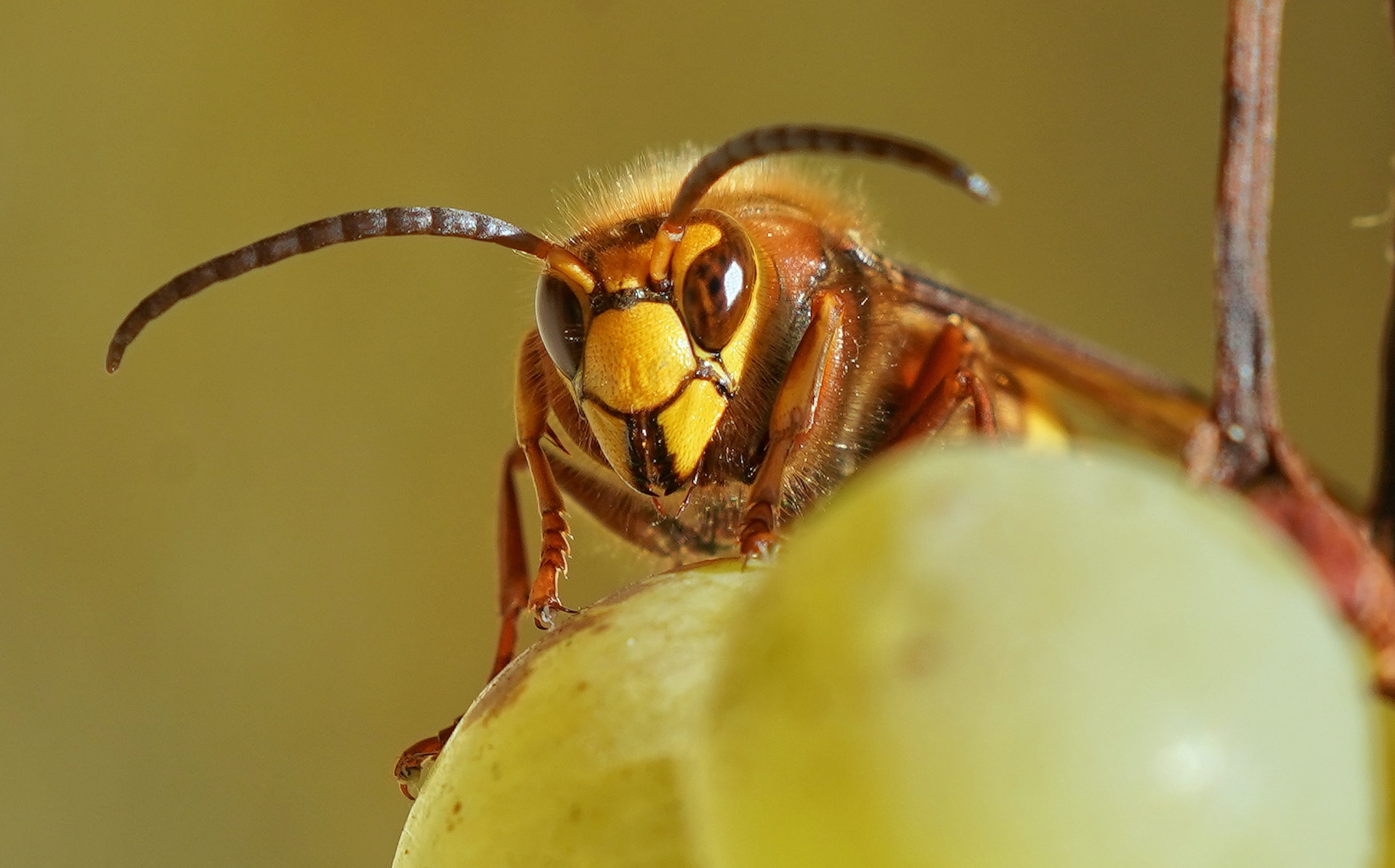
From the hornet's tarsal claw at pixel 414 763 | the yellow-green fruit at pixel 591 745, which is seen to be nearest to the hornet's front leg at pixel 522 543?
the hornet's tarsal claw at pixel 414 763

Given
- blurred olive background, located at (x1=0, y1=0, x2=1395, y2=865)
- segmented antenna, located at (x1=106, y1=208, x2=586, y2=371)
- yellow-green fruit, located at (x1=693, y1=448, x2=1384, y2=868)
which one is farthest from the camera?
blurred olive background, located at (x1=0, y1=0, x2=1395, y2=865)

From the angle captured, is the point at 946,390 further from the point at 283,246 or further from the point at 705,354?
the point at 283,246

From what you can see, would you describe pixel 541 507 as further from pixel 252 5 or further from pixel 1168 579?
pixel 252 5

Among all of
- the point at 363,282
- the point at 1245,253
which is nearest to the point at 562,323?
the point at 1245,253

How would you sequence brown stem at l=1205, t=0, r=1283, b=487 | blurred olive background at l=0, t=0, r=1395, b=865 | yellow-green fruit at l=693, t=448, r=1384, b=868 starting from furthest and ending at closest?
blurred olive background at l=0, t=0, r=1395, b=865 → brown stem at l=1205, t=0, r=1283, b=487 → yellow-green fruit at l=693, t=448, r=1384, b=868

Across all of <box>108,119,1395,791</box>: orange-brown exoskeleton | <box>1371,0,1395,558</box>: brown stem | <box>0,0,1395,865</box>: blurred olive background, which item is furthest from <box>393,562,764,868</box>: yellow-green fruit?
<box>0,0,1395,865</box>: blurred olive background

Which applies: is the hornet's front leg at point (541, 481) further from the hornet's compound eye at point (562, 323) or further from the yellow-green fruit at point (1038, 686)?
the yellow-green fruit at point (1038, 686)

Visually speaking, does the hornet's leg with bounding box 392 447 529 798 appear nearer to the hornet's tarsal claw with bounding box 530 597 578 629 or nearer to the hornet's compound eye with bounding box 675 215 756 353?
the hornet's tarsal claw with bounding box 530 597 578 629
